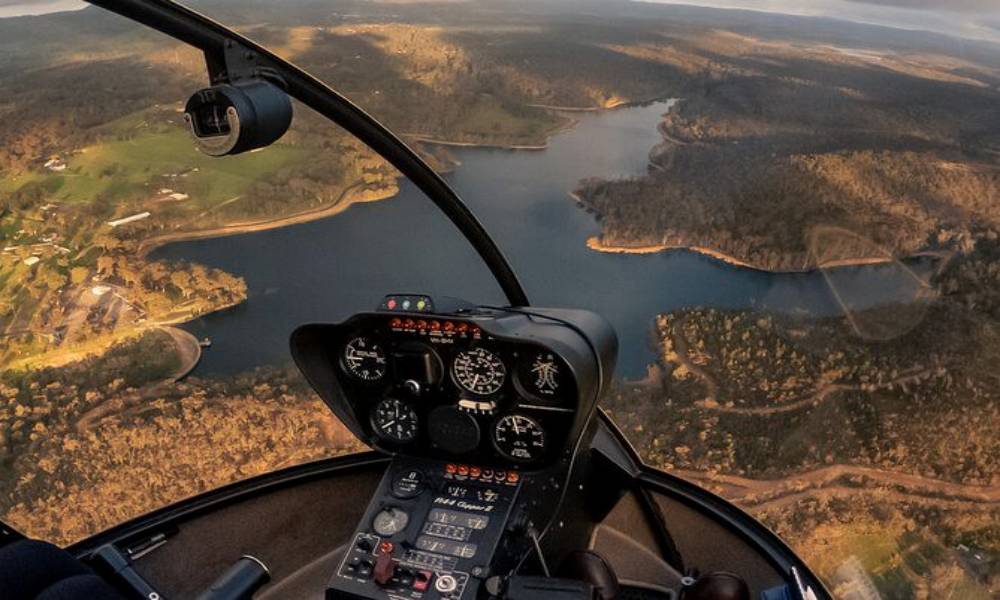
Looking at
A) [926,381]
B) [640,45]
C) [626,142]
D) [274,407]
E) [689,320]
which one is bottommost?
[926,381]

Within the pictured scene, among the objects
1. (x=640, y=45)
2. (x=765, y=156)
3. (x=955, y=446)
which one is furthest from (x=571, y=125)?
(x=955, y=446)

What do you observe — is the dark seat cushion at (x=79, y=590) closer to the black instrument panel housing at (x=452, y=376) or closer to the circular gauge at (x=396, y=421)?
the black instrument panel housing at (x=452, y=376)

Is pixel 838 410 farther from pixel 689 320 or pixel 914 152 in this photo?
pixel 914 152

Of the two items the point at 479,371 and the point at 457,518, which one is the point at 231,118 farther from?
the point at 457,518

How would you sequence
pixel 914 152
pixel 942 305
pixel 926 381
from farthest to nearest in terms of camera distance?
pixel 914 152 < pixel 942 305 < pixel 926 381

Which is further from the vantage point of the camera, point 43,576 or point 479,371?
point 479,371

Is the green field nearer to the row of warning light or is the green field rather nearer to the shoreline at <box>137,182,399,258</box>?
the shoreline at <box>137,182,399,258</box>

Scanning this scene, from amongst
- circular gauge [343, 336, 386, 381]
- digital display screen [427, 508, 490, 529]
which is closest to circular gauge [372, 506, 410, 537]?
digital display screen [427, 508, 490, 529]

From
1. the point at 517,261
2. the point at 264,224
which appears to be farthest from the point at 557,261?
the point at 264,224
